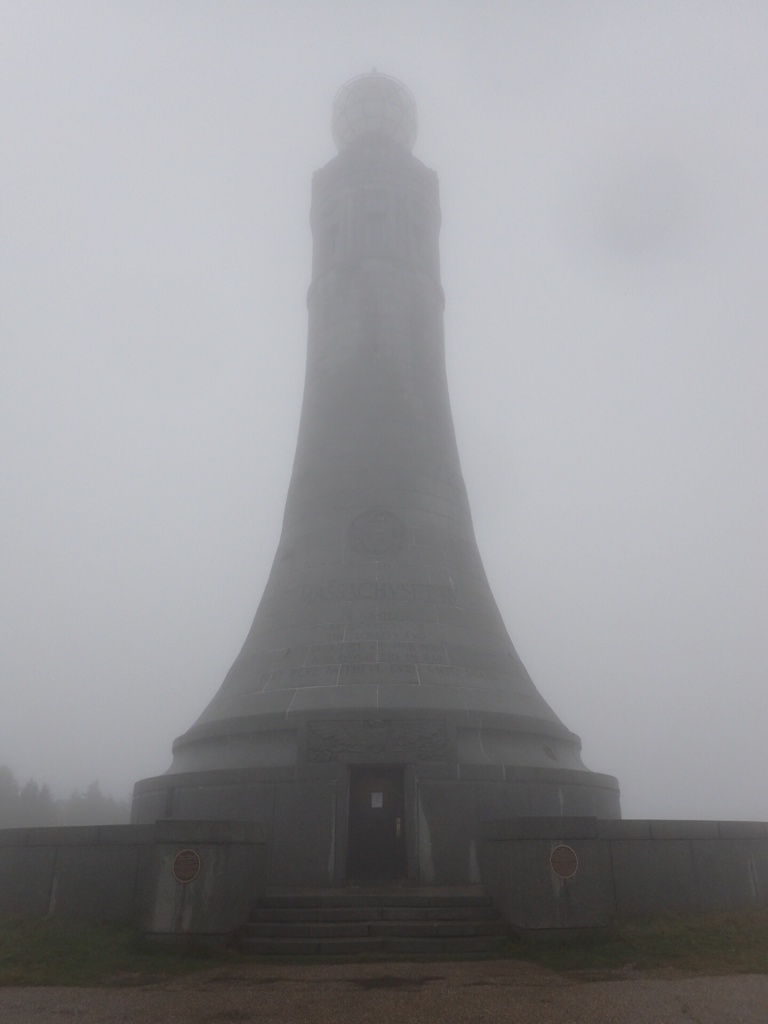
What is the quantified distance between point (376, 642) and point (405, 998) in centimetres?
887

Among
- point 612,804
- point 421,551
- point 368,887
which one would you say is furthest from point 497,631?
point 368,887

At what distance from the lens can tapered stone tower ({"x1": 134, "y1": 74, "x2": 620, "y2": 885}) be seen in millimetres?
13469

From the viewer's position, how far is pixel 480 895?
11312 mm

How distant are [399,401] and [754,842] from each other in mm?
12813

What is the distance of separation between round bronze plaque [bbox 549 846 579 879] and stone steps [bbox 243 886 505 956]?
1.08 metres

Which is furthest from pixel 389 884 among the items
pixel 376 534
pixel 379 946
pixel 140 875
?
pixel 376 534

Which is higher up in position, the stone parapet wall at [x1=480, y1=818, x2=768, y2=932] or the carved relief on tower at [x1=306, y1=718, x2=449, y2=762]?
the carved relief on tower at [x1=306, y1=718, x2=449, y2=762]

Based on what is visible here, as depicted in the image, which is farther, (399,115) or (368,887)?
(399,115)

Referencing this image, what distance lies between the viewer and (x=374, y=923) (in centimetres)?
1037

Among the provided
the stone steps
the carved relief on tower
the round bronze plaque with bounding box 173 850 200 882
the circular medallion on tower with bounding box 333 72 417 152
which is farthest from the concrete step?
the circular medallion on tower with bounding box 333 72 417 152

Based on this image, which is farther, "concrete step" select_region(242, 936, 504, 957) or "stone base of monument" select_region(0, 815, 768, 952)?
"stone base of monument" select_region(0, 815, 768, 952)

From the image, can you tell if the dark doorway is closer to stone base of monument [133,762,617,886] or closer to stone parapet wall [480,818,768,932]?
stone base of monument [133,762,617,886]

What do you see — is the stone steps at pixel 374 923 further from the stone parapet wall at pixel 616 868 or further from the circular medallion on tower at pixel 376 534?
the circular medallion on tower at pixel 376 534

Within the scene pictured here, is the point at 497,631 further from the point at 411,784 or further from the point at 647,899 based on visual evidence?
the point at 647,899
